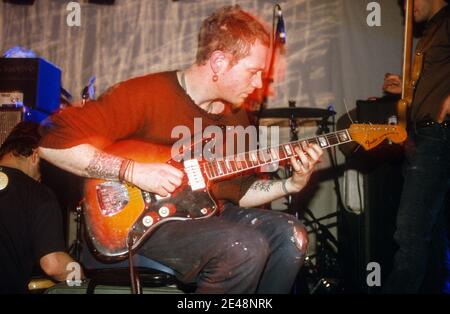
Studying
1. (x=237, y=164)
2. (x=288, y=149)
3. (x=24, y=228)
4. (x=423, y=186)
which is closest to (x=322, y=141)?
(x=288, y=149)

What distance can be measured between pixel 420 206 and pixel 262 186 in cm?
114

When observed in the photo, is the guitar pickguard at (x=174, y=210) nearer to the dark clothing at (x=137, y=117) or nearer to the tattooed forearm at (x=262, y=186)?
the dark clothing at (x=137, y=117)

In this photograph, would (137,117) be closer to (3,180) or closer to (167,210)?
(167,210)

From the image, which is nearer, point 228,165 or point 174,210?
point 174,210

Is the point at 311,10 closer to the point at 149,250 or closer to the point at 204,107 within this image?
the point at 204,107

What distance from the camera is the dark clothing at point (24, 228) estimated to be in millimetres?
2555

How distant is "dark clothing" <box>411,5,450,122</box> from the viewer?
9.53 ft

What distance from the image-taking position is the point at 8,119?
3178 mm

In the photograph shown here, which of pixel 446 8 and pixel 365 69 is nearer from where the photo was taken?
pixel 446 8

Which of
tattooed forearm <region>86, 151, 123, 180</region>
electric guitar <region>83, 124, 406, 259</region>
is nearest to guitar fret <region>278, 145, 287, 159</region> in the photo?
electric guitar <region>83, 124, 406, 259</region>

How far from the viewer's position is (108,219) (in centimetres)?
207

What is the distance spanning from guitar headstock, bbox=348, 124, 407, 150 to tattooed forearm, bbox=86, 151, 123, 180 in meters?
1.64
